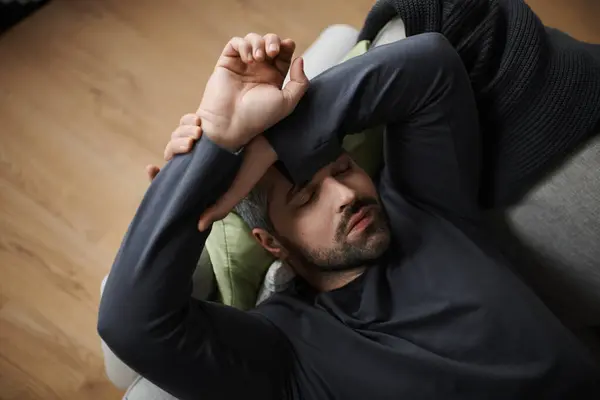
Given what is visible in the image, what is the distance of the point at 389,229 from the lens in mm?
1127

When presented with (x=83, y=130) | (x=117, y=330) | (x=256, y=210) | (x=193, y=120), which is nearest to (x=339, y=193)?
(x=256, y=210)

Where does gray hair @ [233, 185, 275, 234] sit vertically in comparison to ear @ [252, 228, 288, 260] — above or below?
above

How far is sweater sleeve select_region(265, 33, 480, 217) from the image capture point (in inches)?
39.2

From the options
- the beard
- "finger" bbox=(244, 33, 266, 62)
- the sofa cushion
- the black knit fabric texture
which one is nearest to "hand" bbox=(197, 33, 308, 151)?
"finger" bbox=(244, 33, 266, 62)

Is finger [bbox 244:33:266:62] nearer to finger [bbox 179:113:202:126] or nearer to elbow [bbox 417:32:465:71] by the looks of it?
finger [bbox 179:113:202:126]

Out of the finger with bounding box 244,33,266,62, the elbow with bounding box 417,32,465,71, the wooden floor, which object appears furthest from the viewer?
the wooden floor

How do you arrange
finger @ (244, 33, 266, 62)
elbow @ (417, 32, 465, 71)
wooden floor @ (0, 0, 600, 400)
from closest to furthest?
finger @ (244, 33, 266, 62) → elbow @ (417, 32, 465, 71) → wooden floor @ (0, 0, 600, 400)

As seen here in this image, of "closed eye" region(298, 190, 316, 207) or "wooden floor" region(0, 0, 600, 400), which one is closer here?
"closed eye" region(298, 190, 316, 207)

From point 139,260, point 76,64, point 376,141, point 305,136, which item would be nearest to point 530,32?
point 376,141

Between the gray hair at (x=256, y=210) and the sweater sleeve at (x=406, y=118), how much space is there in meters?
Answer: 0.08

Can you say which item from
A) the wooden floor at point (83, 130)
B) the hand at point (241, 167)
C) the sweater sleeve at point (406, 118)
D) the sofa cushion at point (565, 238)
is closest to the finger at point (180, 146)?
the hand at point (241, 167)

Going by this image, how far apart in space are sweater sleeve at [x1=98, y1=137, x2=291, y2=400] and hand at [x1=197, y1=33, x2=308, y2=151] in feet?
0.12

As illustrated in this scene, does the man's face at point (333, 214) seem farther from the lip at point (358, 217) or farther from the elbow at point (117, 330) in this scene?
the elbow at point (117, 330)

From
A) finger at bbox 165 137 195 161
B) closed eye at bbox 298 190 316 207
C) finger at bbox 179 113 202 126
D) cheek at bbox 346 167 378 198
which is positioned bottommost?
closed eye at bbox 298 190 316 207
